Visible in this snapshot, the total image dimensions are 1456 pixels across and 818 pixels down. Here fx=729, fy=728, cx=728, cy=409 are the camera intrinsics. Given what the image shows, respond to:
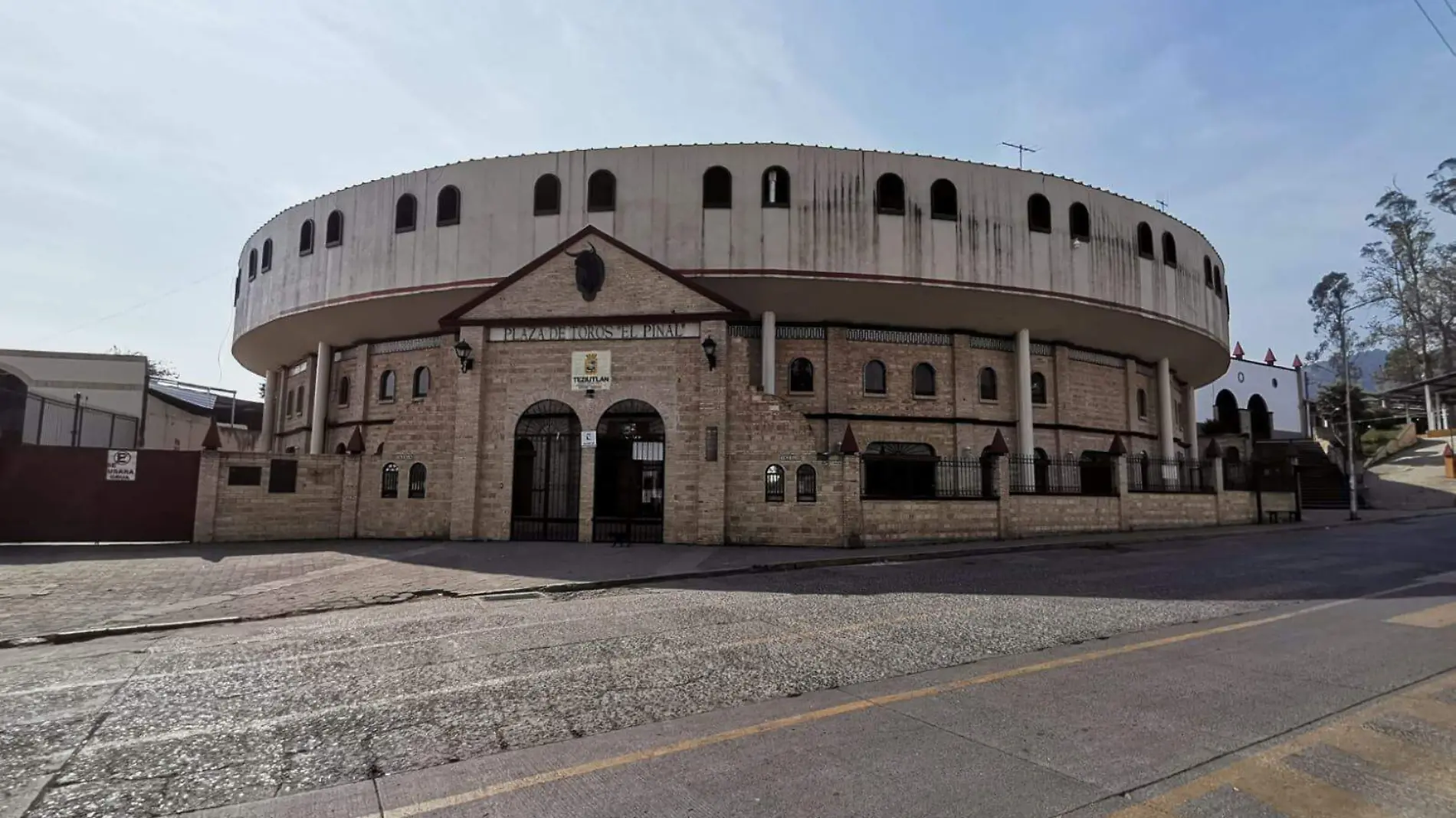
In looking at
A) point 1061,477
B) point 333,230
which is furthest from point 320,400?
point 1061,477

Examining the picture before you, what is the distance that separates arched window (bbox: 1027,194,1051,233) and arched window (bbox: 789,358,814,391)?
7.76 metres

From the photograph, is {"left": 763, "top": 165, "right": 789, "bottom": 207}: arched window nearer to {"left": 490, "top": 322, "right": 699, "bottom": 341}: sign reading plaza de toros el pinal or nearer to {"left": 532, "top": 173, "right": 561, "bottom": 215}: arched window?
{"left": 490, "top": 322, "right": 699, "bottom": 341}: sign reading plaza de toros el pinal

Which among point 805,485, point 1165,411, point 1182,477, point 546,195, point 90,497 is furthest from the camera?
point 1165,411

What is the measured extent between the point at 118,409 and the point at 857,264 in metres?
31.2

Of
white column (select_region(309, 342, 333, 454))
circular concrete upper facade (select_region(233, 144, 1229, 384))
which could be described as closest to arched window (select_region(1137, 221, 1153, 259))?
circular concrete upper facade (select_region(233, 144, 1229, 384))

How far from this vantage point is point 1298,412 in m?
59.1

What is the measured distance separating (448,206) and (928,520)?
16.1 m

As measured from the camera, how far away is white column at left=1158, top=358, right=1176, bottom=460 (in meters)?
28.3

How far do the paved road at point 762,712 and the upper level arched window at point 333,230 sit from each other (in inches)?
704

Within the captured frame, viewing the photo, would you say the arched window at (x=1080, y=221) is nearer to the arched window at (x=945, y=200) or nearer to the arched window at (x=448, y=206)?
the arched window at (x=945, y=200)

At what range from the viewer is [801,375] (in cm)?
2284

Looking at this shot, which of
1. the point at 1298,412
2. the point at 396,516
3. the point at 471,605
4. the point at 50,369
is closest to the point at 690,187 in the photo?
the point at 396,516

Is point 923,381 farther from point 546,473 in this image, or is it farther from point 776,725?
point 776,725

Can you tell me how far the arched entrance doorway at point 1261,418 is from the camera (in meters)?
56.9
